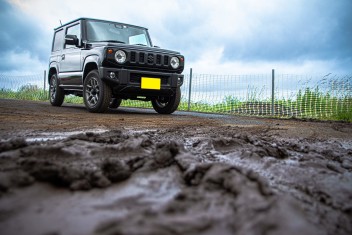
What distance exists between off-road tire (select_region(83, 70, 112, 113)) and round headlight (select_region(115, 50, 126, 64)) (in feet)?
1.62

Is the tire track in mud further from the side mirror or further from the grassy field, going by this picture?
the grassy field

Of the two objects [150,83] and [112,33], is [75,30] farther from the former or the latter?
[150,83]

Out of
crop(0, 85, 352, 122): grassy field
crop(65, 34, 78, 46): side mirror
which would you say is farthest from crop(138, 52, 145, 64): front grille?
crop(0, 85, 352, 122): grassy field

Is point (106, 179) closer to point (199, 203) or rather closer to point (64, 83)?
point (199, 203)

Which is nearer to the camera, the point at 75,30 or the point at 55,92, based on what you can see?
the point at 75,30

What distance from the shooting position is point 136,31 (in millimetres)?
7309

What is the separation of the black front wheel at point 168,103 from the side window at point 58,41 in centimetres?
269

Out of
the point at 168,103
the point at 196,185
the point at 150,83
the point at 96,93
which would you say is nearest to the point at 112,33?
the point at 96,93

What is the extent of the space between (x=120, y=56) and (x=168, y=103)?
5.71 feet

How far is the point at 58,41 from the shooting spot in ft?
26.8

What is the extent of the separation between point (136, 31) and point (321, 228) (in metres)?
6.70

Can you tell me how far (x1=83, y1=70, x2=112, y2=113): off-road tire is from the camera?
239 inches

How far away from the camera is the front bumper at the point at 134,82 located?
19.6ft

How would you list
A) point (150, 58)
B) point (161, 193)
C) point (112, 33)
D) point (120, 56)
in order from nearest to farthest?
point (161, 193), point (120, 56), point (150, 58), point (112, 33)
